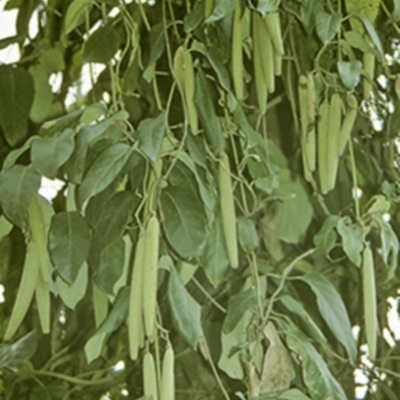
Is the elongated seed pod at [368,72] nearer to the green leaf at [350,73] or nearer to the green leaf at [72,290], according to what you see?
the green leaf at [350,73]

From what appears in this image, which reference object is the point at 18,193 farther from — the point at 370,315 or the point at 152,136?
the point at 370,315

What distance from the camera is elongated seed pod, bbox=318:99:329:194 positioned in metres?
0.92

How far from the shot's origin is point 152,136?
2.64 ft

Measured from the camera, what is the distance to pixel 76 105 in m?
1.58

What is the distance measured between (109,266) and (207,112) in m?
0.17

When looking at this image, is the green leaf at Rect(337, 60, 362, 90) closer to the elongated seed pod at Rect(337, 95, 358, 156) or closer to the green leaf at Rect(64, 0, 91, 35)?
the elongated seed pod at Rect(337, 95, 358, 156)

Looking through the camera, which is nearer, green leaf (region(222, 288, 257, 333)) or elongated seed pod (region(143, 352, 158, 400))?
elongated seed pod (region(143, 352, 158, 400))

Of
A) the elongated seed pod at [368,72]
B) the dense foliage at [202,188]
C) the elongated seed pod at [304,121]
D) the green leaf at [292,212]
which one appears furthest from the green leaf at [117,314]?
the green leaf at [292,212]

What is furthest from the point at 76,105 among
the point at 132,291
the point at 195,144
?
the point at 132,291

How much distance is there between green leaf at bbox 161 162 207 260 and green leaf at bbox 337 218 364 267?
152 millimetres

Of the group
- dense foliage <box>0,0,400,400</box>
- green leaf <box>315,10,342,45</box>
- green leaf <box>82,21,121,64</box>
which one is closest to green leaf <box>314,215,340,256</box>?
dense foliage <box>0,0,400,400</box>

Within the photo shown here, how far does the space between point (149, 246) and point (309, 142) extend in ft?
0.78

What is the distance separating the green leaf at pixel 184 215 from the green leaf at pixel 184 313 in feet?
0.11

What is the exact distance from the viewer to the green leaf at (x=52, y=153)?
0.78 metres
